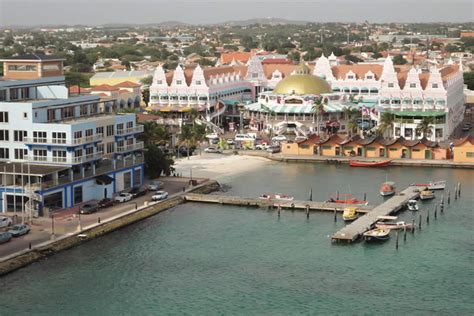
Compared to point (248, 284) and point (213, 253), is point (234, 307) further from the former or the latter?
point (213, 253)

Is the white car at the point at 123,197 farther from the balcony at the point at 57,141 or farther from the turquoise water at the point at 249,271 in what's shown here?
the balcony at the point at 57,141

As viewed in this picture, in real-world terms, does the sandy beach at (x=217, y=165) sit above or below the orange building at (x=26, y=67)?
below


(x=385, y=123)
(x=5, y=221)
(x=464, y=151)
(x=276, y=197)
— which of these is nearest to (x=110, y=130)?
(x=276, y=197)

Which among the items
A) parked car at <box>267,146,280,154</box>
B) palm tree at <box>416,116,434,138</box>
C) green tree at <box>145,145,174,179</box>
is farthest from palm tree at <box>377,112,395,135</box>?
green tree at <box>145,145,174,179</box>

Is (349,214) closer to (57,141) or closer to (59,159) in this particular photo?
(59,159)

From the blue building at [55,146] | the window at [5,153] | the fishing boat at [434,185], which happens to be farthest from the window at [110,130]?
the fishing boat at [434,185]

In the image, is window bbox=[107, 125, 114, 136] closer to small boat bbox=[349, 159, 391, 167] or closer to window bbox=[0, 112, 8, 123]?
window bbox=[0, 112, 8, 123]
